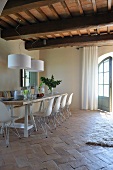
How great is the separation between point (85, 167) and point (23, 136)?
1699mm

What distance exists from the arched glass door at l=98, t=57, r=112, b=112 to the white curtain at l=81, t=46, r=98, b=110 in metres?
0.35

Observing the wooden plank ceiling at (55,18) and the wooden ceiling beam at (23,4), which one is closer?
the wooden ceiling beam at (23,4)

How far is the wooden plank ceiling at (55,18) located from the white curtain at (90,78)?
137 centimetres

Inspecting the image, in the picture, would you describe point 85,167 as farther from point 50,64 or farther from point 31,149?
point 50,64

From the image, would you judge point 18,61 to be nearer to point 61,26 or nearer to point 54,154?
point 61,26

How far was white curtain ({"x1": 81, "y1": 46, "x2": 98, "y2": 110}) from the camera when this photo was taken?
6.68 m

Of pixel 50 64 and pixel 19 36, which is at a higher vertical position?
pixel 19 36

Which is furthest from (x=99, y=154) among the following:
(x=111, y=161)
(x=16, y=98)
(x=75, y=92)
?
(x=75, y=92)

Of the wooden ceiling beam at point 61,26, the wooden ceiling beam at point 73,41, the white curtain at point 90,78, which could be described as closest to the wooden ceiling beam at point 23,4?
the wooden ceiling beam at point 61,26

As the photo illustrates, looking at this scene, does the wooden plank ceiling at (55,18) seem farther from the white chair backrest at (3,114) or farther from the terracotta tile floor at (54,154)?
the terracotta tile floor at (54,154)

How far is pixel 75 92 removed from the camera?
7.09 metres

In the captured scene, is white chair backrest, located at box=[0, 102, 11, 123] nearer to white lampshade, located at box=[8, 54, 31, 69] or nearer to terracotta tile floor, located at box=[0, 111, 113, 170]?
terracotta tile floor, located at box=[0, 111, 113, 170]

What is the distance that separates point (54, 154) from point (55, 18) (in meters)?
3.16

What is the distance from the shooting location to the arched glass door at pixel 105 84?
6555mm
